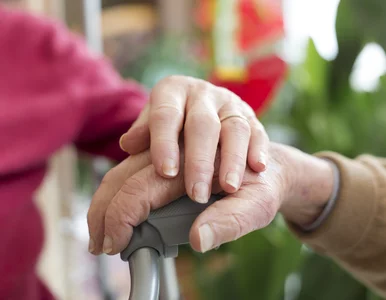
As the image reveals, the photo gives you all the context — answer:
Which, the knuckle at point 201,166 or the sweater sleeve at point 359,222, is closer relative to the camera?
the knuckle at point 201,166

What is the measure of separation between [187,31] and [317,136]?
1.15 metres

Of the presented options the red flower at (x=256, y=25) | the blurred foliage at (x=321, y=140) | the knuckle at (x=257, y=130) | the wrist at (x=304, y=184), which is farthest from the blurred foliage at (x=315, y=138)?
the knuckle at (x=257, y=130)

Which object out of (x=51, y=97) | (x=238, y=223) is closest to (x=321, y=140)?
(x=51, y=97)

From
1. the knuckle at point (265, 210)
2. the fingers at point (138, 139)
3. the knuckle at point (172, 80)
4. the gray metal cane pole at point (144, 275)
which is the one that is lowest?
the gray metal cane pole at point (144, 275)

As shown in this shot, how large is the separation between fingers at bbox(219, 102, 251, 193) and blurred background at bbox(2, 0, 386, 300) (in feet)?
0.93

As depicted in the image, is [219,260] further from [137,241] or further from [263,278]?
[137,241]

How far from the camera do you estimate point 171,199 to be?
0.45m

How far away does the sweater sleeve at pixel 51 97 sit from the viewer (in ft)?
2.66

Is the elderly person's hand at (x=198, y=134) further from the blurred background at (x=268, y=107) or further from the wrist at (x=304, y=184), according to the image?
the blurred background at (x=268, y=107)

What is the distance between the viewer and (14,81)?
847 mm

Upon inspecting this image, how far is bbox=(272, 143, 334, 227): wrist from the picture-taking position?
20.9 inches

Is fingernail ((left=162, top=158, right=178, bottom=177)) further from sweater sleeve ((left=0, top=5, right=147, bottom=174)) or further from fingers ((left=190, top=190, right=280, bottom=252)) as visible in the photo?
sweater sleeve ((left=0, top=5, right=147, bottom=174))

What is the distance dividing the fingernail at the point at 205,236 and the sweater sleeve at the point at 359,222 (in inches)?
8.0

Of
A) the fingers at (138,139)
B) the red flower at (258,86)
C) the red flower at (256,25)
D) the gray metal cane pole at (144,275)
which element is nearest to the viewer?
the gray metal cane pole at (144,275)
